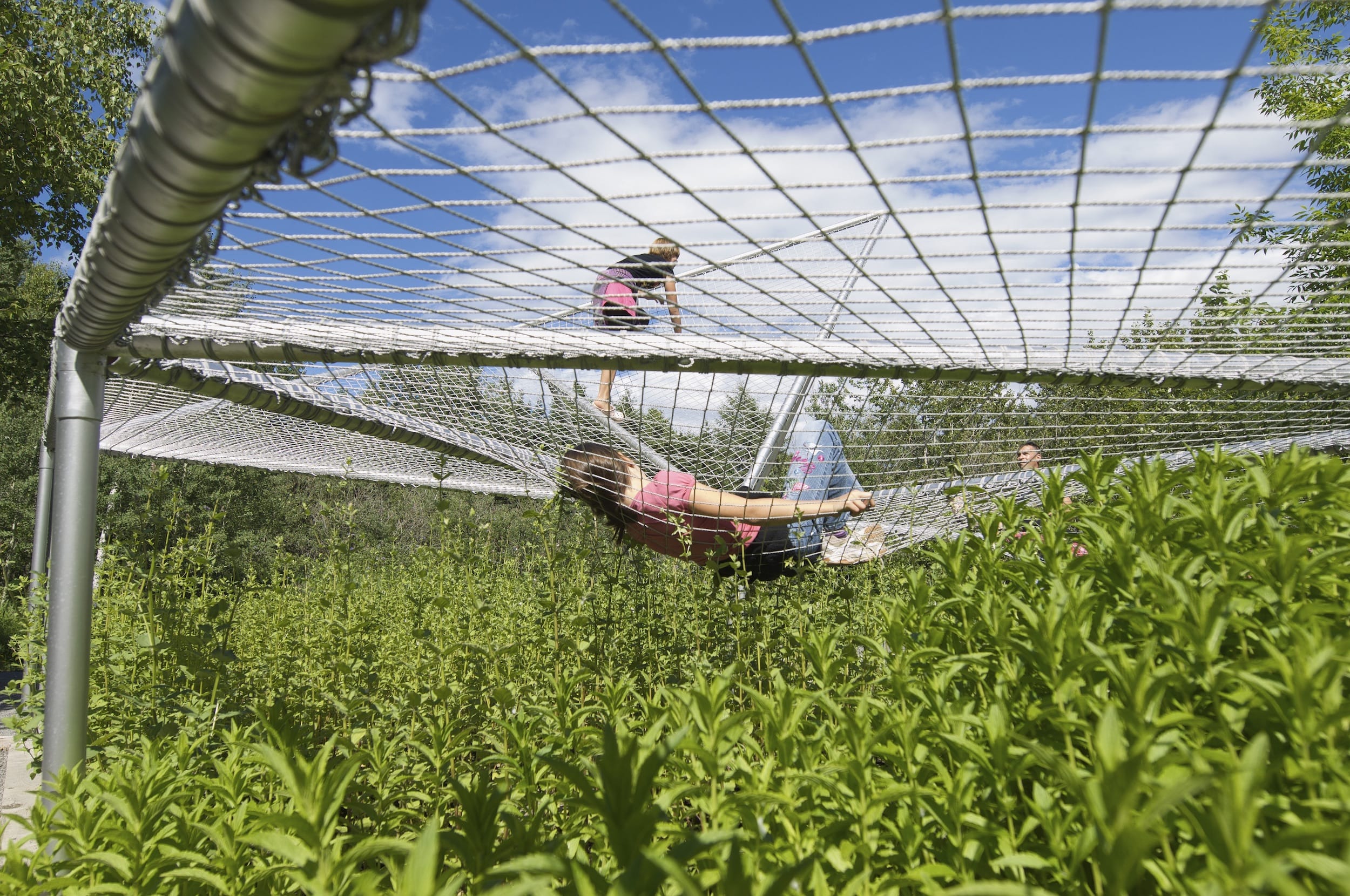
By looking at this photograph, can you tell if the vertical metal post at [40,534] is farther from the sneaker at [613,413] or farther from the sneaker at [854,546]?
the sneaker at [854,546]

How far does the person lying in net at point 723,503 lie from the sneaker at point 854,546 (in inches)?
0.7

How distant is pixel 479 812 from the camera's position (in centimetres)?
86

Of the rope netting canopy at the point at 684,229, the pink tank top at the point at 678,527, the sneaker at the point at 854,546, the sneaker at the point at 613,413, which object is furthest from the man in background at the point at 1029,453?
the sneaker at the point at 613,413

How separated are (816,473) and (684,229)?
2.09 m

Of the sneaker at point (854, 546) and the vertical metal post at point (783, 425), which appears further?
the sneaker at point (854, 546)

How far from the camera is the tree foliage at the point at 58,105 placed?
19.2ft

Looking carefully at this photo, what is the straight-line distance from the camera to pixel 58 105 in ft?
19.8

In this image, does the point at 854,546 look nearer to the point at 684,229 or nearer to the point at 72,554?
the point at 684,229

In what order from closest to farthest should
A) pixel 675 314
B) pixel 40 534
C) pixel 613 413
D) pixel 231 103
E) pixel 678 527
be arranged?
1. pixel 231 103
2. pixel 675 314
3. pixel 678 527
4. pixel 613 413
5. pixel 40 534

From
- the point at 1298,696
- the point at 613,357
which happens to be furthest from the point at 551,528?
the point at 1298,696

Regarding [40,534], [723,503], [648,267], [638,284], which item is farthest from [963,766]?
[40,534]

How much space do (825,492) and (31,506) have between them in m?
16.6

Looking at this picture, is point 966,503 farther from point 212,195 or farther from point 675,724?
point 212,195

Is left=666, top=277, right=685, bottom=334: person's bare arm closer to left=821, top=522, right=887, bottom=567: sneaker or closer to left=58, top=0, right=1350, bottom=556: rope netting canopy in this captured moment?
left=58, top=0, right=1350, bottom=556: rope netting canopy
